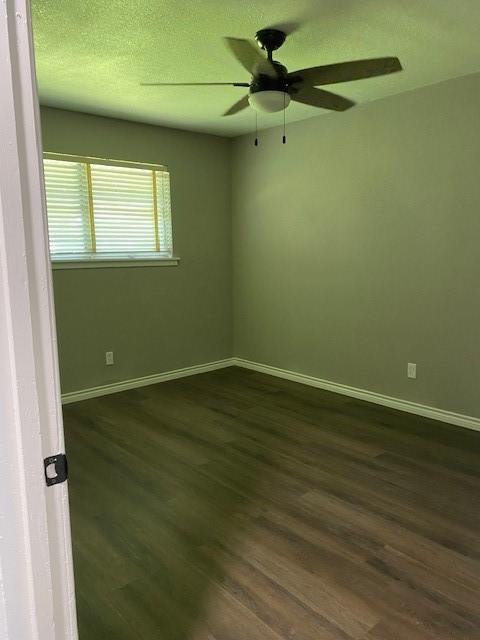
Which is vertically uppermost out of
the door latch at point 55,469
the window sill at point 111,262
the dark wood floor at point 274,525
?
the window sill at point 111,262

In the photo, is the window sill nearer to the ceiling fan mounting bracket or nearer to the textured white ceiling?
the textured white ceiling

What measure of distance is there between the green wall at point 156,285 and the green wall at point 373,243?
297 mm

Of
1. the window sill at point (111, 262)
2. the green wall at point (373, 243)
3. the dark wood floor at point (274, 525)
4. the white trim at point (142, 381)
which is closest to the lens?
Result: the dark wood floor at point (274, 525)

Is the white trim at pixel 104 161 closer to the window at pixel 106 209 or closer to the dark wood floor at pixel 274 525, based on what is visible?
the window at pixel 106 209

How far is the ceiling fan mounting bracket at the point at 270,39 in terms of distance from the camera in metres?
2.32

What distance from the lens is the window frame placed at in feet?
12.4

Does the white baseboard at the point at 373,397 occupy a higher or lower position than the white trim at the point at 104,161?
lower

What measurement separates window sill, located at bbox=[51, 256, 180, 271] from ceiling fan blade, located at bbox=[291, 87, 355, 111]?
2.03 metres

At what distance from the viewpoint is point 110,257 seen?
13.5 ft

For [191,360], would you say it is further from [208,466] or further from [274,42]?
[274,42]

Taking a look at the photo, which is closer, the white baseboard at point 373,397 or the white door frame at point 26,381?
the white door frame at point 26,381

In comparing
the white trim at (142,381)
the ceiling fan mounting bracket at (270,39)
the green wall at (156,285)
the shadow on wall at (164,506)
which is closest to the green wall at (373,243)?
the green wall at (156,285)

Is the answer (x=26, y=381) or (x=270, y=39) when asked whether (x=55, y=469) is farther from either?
(x=270, y=39)

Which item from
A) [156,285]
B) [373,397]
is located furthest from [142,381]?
[373,397]
